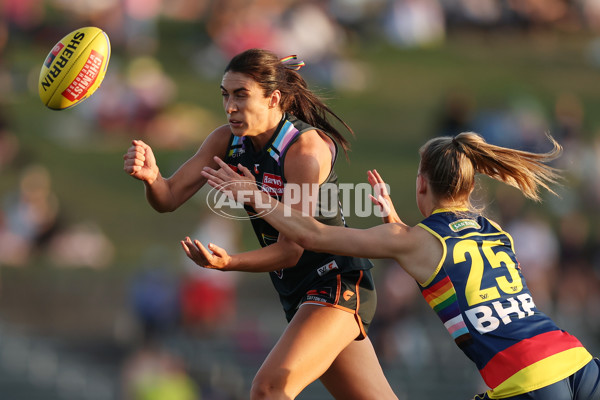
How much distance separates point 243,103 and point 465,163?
1.20 metres

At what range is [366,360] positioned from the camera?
181 inches

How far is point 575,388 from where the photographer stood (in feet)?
12.5

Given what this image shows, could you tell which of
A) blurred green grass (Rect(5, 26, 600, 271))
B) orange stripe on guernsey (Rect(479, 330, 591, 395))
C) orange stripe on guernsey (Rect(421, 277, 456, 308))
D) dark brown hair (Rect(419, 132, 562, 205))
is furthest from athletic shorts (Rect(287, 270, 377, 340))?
blurred green grass (Rect(5, 26, 600, 271))

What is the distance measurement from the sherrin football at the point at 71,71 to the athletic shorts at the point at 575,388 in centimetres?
293

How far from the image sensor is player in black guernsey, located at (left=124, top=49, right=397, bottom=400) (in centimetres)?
430

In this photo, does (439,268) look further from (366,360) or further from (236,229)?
(236,229)

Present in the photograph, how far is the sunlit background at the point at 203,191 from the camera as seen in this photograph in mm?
11148

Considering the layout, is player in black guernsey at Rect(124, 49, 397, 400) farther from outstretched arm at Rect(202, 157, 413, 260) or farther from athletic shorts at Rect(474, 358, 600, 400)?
A: athletic shorts at Rect(474, 358, 600, 400)

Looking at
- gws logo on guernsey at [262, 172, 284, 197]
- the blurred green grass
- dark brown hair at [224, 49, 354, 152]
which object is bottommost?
the blurred green grass

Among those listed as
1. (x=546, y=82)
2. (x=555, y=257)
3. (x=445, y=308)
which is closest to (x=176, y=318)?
(x=555, y=257)

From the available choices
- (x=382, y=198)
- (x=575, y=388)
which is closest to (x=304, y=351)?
(x=382, y=198)

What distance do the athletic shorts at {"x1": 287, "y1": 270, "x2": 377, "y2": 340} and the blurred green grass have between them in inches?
325

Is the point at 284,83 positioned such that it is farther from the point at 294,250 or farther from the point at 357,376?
the point at 357,376

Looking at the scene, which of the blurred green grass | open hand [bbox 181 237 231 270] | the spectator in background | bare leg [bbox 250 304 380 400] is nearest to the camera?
open hand [bbox 181 237 231 270]
